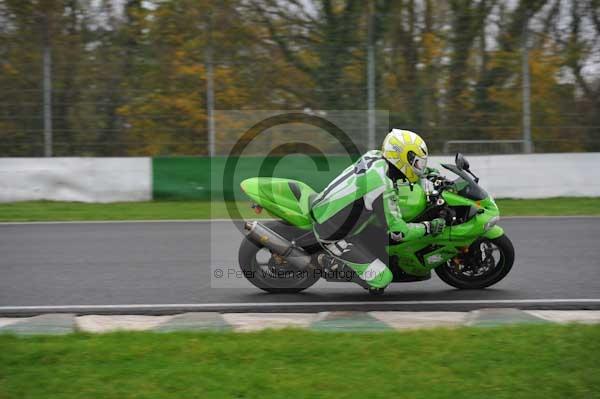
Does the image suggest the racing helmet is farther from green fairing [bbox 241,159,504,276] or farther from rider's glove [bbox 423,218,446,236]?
rider's glove [bbox 423,218,446,236]

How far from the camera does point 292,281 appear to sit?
7.40m

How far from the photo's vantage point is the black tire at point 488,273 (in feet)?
23.5

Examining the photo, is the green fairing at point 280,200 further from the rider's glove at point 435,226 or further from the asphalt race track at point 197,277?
the rider's glove at point 435,226

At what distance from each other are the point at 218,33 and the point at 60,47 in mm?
3135

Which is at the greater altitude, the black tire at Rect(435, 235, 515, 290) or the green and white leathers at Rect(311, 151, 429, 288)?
the green and white leathers at Rect(311, 151, 429, 288)

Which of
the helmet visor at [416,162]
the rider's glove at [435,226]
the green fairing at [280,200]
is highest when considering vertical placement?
the helmet visor at [416,162]

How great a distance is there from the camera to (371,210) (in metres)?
6.80

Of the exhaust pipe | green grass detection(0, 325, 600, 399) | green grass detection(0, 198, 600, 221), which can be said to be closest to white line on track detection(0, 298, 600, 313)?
the exhaust pipe

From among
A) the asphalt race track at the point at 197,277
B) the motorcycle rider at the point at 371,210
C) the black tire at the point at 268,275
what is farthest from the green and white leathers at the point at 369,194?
the asphalt race track at the point at 197,277

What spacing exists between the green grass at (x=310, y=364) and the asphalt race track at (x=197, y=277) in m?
1.51

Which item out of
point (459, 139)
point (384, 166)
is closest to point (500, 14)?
point (459, 139)

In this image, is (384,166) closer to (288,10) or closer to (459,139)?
(459,139)

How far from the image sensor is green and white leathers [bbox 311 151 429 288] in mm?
6754

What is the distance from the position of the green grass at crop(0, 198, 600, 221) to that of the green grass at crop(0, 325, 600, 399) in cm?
766
